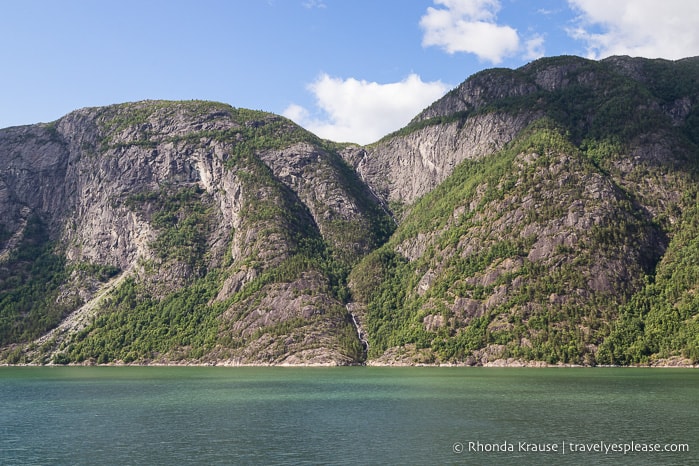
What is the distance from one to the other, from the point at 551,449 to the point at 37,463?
4903 cm

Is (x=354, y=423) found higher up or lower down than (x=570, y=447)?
higher up

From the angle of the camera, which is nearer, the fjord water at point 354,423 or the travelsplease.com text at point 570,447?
the fjord water at point 354,423

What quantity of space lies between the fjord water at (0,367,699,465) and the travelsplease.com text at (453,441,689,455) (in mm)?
387

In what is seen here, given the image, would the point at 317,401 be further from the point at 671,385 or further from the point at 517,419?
the point at 671,385

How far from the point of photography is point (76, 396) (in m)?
127

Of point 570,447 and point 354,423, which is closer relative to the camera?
point 570,447

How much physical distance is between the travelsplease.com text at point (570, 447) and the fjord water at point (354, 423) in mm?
387

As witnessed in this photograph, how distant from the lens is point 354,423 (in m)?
85.2

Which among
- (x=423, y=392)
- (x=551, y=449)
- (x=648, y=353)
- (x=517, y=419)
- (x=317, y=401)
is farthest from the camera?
(x=648, y=353)

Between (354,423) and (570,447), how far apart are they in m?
27.8

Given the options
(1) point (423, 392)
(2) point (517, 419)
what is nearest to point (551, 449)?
(2) point (517, 419)

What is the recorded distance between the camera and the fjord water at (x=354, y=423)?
65.4 metres

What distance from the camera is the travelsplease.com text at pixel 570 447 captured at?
6556cm

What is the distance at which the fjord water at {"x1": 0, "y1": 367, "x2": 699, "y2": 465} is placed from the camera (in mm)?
65375
